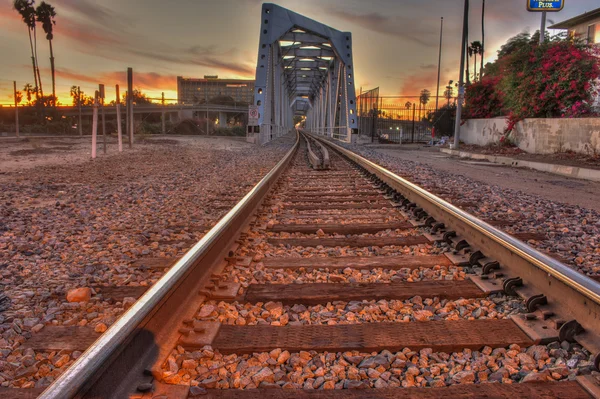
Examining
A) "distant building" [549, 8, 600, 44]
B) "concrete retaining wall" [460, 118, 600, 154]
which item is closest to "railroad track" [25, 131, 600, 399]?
"concrete retaining wall" [460, 118, 600, 154]

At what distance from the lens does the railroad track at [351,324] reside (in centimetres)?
163

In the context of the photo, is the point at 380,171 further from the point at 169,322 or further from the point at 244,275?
the point at 169,322

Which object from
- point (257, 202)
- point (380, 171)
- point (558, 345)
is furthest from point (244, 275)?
point (380, 171)

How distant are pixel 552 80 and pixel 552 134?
245 cm

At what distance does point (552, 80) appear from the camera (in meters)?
15.3

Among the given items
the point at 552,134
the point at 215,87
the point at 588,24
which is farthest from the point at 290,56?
the point at 215,87

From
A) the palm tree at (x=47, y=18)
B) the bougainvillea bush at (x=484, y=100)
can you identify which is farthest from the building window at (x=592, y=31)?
the palm tree at (x=47, y=18)

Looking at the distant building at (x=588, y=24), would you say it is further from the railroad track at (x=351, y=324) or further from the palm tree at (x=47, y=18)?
the palm tree at (x=47, y=18)

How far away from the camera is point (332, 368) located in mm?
1803

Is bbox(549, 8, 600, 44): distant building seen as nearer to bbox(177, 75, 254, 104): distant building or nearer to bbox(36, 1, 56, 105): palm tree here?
bbox(36, 1, 56, 105): palm tree

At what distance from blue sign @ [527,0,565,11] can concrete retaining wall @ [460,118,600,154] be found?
4194 mm

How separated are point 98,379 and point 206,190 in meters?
5.81

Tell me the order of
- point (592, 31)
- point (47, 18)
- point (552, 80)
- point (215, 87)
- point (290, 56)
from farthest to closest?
point (215, 87)
point (47, 18)
point (290, 56)
point (592, 31)
point (552, 80)

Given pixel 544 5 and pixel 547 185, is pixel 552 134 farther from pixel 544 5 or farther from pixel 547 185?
pixel 547 185
